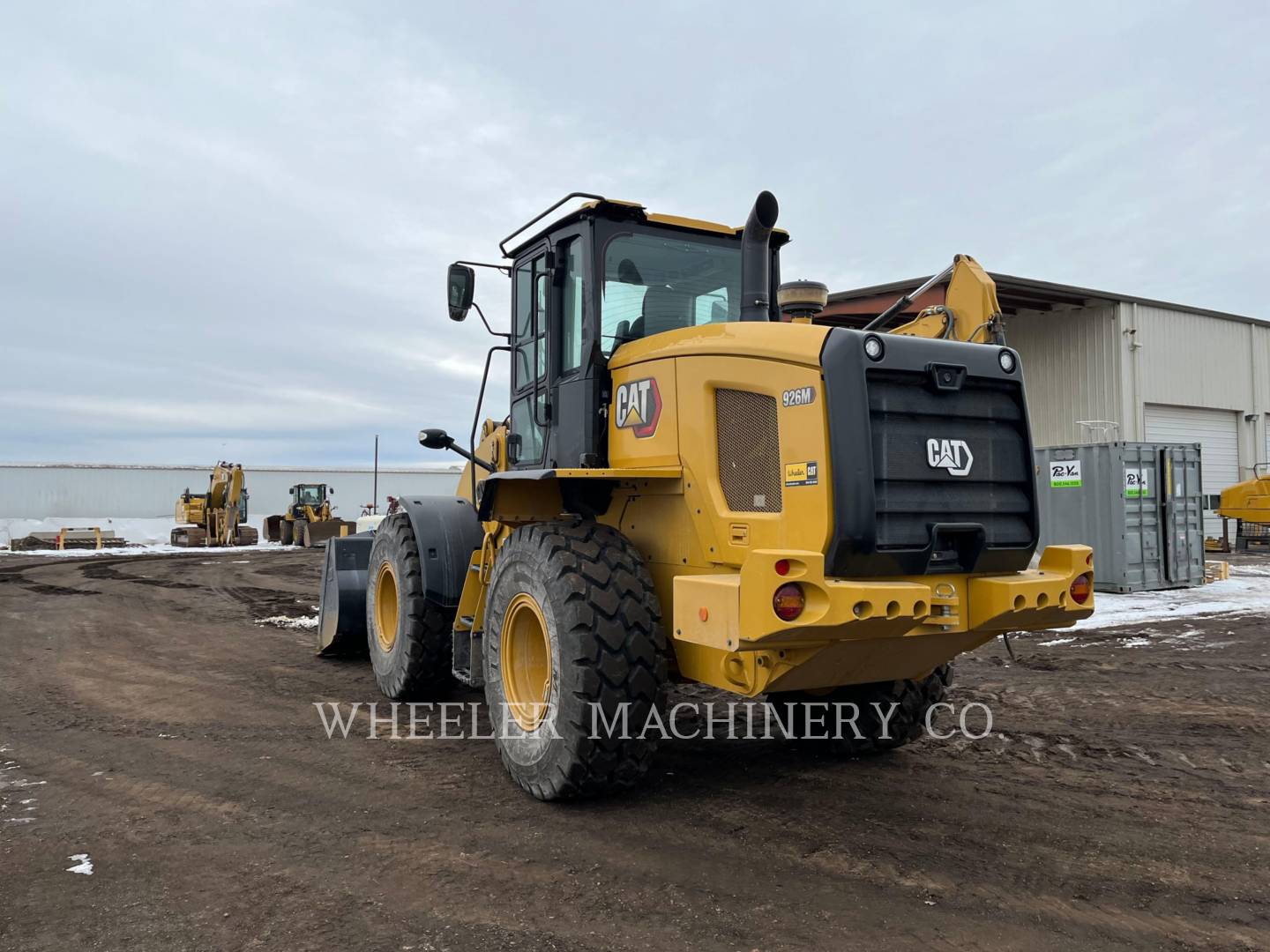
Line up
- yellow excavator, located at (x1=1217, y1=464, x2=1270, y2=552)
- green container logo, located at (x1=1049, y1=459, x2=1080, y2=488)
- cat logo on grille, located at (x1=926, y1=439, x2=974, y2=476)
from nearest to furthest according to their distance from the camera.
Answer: cat logo on grille, located at (x1=926, y1=439, x2=974, y2=476) → green container logo, located at (x1=1049, y1=459, x2=1080, y2=488) → yellow excavator, located at (x1=1217, y1=464, x2=1270, y2=552)

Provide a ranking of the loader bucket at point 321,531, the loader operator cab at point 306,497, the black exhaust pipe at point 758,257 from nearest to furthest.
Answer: the black exhaust pipe at point 758,257 → the loader bucket at point 321,531 → the loader operator cab at point 306,497

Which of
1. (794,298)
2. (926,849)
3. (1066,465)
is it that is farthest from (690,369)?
(1066,465)

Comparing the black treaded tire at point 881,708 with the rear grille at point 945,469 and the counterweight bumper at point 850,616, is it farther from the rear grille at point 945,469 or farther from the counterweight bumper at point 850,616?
the rear grille at point 945,469

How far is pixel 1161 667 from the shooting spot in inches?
344

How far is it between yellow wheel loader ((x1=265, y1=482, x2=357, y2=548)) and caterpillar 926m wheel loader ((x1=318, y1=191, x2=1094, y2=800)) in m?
29.3

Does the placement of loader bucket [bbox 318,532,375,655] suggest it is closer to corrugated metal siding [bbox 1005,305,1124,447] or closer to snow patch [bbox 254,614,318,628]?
snow patch [bbox 254,614,318,628]

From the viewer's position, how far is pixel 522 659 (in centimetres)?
530

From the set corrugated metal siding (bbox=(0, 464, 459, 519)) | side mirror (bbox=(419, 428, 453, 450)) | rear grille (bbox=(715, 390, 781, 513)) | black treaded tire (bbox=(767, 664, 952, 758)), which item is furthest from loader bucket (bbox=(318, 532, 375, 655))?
corrugated metal siding (bbox=(0, 464, 459, 519))

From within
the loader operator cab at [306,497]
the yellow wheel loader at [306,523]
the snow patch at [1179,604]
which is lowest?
the snow patch at [1179,604]

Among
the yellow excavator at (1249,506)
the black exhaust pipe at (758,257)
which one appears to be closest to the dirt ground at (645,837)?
the black exhaust pipe at (758,257)

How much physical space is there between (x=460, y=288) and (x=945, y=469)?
317 cm

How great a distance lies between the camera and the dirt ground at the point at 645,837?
344 cm

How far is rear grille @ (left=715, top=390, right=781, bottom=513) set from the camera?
14.3 ft

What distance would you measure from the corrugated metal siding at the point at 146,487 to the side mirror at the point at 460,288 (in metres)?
44.7
